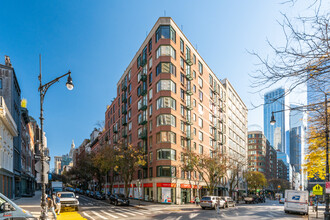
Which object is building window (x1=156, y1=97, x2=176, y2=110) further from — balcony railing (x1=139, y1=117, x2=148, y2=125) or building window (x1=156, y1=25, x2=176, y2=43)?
building window (x1=156, y1=25, x2=176, y2=43)

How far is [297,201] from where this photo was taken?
30.5 metres

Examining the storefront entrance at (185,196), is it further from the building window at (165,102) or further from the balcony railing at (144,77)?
the balcony railing at (144,77)

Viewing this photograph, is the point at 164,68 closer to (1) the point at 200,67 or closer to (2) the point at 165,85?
(2) the point at 165,85

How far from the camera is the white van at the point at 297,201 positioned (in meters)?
29.8

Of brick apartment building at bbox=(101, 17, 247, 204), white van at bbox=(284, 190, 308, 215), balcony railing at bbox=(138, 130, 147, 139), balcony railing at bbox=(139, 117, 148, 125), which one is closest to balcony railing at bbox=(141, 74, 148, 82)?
brick apartment building at bbox=(101, 17, 247, 204)

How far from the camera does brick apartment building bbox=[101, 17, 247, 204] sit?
47281mm

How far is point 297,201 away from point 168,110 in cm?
2333

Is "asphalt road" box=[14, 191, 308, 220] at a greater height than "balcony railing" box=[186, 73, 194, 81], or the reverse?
"balcony railing" box=[186, 73, 194, 81]

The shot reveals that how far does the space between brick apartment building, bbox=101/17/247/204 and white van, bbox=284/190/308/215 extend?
1698 cm

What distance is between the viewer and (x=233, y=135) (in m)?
86.4

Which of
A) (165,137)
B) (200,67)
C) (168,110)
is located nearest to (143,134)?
(165,137)

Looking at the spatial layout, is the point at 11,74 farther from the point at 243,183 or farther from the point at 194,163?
the point at 243,183

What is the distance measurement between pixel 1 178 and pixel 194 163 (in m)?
27.3

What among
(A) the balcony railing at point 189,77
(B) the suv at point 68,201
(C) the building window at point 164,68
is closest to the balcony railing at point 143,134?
(C) the building window at point 164,68
